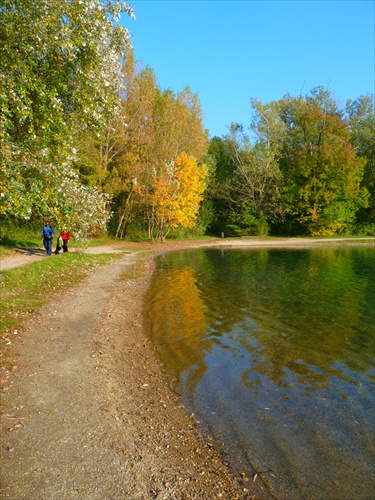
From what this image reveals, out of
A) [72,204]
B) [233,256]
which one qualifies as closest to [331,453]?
[72,204]

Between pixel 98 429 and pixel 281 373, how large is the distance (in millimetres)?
4916

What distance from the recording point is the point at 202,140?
156 feet

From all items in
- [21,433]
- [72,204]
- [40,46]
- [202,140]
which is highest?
[202,140]

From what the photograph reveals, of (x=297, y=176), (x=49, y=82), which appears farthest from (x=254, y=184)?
(x=49, y=82)

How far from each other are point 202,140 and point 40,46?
3907 centimetres

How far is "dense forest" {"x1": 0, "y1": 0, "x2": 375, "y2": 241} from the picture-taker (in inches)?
378

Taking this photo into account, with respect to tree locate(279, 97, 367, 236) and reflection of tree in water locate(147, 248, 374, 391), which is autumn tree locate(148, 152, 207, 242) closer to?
reflection of tree in water locate(147, 248, 374, 391)

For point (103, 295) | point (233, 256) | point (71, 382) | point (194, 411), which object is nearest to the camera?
point (194, 411)

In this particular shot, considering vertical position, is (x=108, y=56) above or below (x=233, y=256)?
above

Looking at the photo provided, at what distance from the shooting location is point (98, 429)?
639cm

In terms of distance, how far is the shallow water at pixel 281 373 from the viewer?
6.02 m

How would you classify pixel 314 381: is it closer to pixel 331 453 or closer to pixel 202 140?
pixel 331 453

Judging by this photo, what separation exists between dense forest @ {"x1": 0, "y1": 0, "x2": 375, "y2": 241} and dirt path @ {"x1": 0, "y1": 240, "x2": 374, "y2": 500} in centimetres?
359

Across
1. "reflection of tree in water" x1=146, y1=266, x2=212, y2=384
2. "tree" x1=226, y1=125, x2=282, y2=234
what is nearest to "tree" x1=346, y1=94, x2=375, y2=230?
"tree" x1=226, y1=125, x2=282, y2=234
